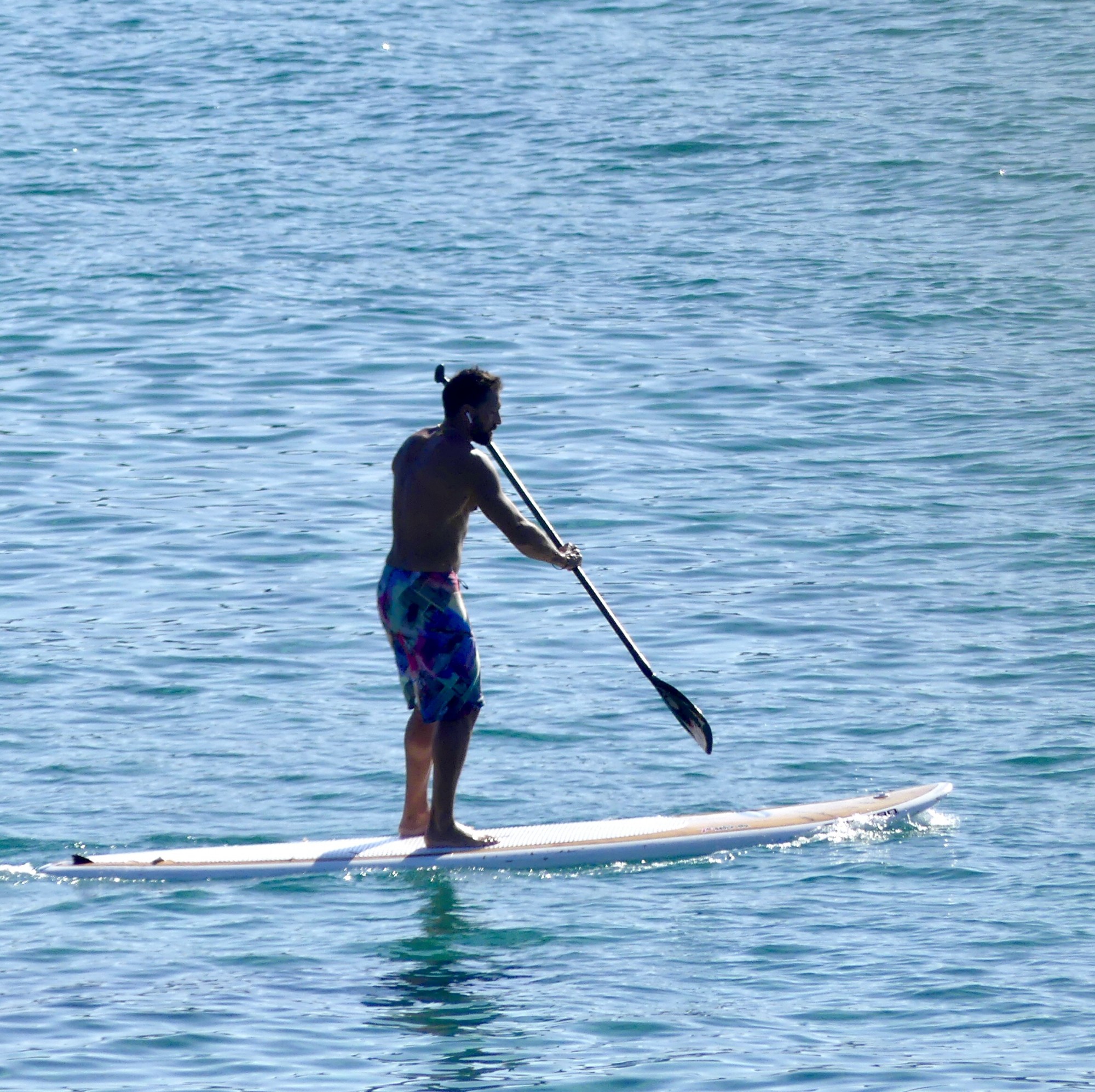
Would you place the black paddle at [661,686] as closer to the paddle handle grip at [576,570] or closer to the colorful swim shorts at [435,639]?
the paddle handle grip at [576,570]

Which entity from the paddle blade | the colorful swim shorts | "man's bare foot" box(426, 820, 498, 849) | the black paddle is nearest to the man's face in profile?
the black paddle

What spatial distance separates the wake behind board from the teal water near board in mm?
92

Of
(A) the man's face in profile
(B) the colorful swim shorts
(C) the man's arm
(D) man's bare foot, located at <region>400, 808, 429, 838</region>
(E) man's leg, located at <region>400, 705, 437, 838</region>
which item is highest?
(A) the man's face in profile

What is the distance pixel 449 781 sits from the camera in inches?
311

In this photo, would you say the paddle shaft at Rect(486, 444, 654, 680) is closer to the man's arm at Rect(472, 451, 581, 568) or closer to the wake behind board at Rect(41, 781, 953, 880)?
the man's arm at Rect(472, 451, 581, 568)

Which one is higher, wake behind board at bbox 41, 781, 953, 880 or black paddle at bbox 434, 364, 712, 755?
black paddle at bbox 434, 364, 712, 755


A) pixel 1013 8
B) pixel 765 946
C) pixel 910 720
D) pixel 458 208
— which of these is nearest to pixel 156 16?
pixel 458 208

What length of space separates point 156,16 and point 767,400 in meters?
20.9

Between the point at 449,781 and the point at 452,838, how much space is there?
258mm

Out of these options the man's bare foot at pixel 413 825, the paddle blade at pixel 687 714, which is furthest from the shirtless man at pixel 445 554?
the paddle blade at pixel 687 714

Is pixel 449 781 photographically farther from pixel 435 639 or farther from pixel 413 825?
pixel 435 639

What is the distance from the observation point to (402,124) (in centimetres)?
2742

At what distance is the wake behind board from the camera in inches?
309

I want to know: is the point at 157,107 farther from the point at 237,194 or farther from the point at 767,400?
the point at 767,400
